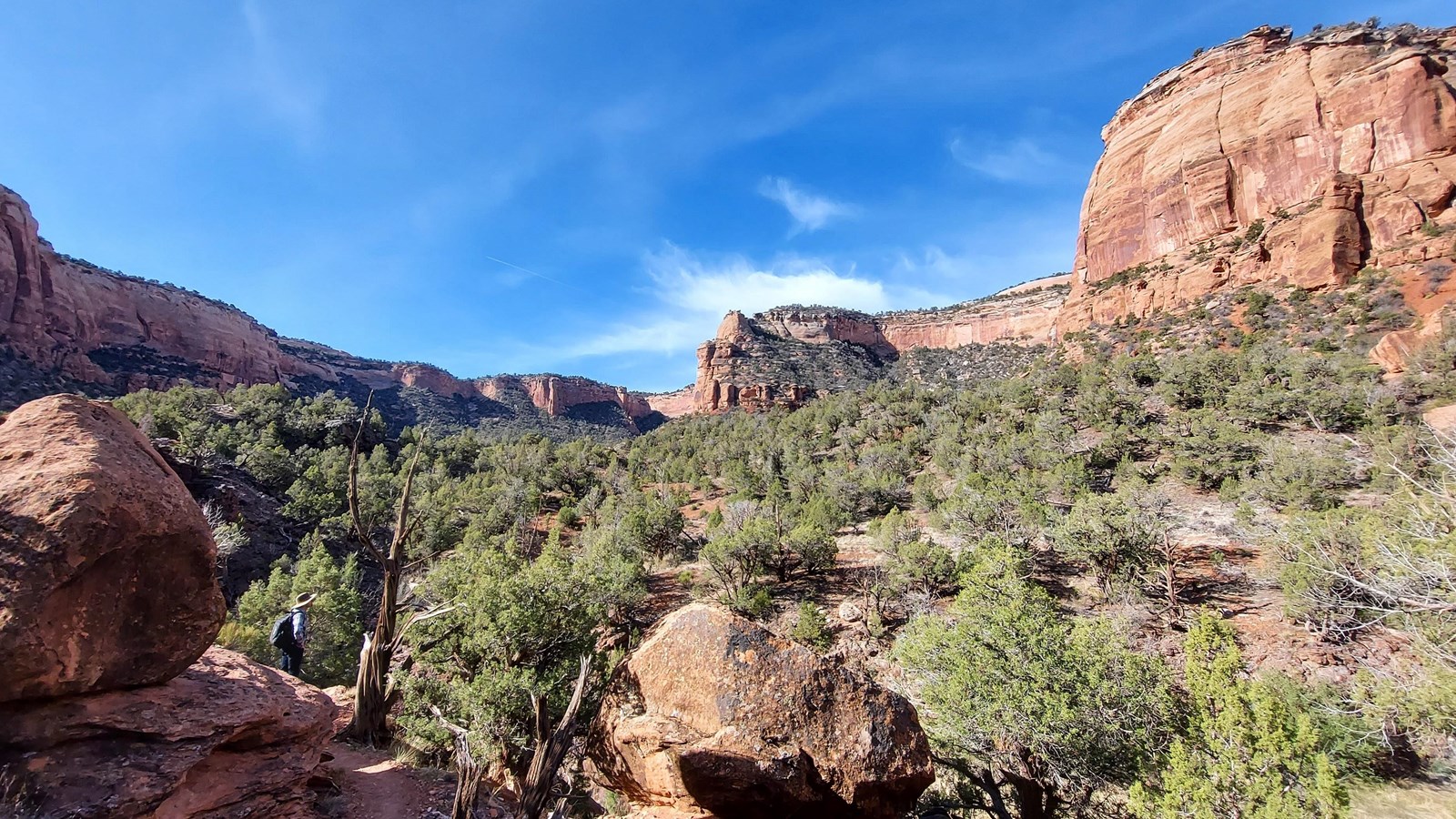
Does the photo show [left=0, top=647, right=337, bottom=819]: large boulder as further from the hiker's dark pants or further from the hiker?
the hiker's dark pants

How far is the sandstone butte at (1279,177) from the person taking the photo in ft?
102

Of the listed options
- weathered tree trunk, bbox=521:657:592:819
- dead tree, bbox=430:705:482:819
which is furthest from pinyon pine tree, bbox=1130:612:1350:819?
dead tree, bbox=430:705:482:819

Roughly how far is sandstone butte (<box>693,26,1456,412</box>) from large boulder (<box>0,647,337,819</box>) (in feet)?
128

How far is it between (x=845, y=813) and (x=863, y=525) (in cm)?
1790

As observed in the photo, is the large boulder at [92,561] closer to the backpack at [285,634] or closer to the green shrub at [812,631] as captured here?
the backpack at [285,634]

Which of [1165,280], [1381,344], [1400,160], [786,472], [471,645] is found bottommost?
[471,645]

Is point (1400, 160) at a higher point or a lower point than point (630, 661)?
higher

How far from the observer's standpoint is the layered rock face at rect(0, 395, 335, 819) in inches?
137

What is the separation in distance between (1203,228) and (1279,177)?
200 inches

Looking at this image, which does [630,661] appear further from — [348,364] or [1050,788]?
[348,364]

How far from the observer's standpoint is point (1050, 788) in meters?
6.55

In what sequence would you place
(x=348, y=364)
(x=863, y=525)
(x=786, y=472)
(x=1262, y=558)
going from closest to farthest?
(x=1262, y=558) → (x=863, y=525) → (x=786, y=472) → (x=348, y=364)

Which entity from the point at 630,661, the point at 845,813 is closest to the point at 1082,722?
the point at 845,813

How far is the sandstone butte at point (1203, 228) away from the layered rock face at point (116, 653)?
128ft
